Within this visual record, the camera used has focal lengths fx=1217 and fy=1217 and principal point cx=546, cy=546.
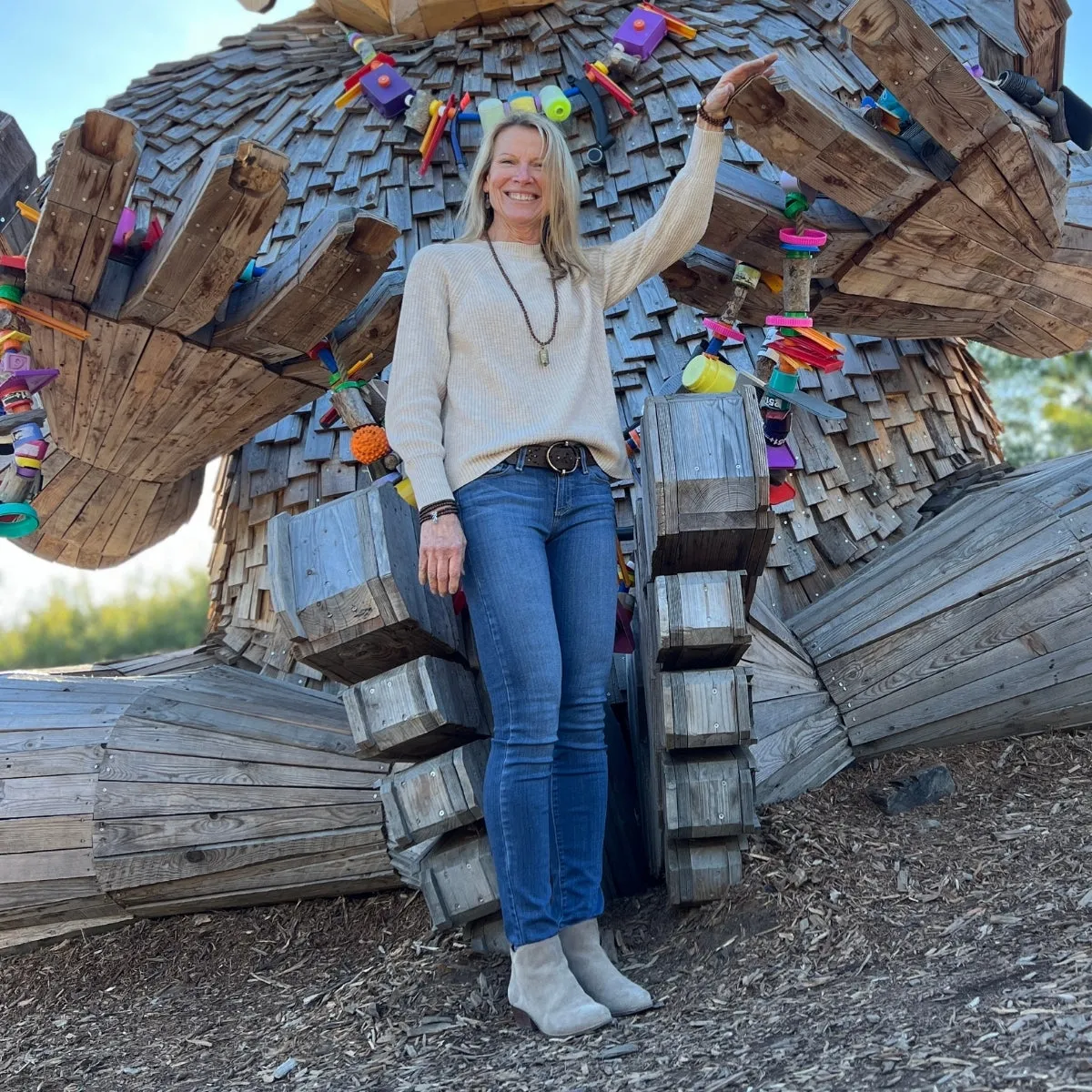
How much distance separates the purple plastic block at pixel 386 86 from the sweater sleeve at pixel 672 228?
1.84 m

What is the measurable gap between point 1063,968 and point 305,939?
73.0 inches

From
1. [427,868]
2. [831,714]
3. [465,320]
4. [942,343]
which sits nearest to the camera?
[465,320]

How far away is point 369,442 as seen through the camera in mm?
3137

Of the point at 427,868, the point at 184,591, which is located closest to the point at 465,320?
the point at 427,868

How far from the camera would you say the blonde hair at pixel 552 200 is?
2479mm

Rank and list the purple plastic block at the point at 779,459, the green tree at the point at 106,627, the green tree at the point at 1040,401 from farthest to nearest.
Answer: the green tree at the point at 106,627, the green tree at the point at 1040,401, the purple plastic block at the point at 779,459

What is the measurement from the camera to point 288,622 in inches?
98.2

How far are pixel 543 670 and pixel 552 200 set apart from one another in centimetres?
96

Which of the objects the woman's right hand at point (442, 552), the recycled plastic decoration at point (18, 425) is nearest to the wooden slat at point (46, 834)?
the recycled plastic decoration at point (18, 425)

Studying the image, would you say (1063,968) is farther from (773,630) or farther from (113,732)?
(113,732)

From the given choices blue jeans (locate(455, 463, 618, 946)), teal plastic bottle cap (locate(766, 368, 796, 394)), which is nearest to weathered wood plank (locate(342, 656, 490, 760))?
blue jeans (locate(455, 463, 618, 946))

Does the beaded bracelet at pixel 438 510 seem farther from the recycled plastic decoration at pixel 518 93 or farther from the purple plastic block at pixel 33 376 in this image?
the recycled plastic decoration at pixel 518 93

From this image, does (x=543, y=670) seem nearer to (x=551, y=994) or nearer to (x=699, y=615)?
(x=699, y=615)

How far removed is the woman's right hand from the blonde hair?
606mm
